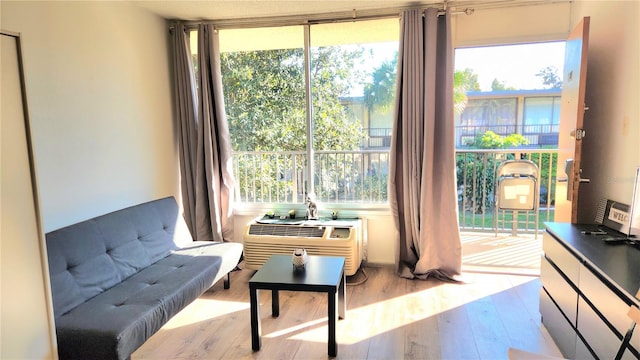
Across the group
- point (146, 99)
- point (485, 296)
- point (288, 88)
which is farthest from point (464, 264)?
point (146, 99)

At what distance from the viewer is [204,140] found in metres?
3.51

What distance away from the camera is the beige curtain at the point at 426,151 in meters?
3.12

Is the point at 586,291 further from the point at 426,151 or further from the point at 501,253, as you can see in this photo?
the point at 501,253

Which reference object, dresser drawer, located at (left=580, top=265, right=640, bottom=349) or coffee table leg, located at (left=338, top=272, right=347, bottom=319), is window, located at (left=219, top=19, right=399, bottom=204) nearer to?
coffee table leg, located at (left=338, top=272, right=347, bottom=319)

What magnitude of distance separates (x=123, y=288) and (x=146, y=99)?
1.67m

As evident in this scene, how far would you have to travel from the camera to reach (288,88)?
3.62 metres

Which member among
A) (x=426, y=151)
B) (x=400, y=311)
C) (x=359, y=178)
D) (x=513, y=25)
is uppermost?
(x=513, y=25)

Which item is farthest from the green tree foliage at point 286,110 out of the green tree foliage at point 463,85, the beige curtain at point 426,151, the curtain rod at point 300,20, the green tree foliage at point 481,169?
the green tree foliage at point 481,169

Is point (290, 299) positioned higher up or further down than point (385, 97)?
further down

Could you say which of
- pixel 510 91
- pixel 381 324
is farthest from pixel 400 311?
pixel 510 91

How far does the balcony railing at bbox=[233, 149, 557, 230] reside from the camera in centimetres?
370

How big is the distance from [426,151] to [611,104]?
4.12ft

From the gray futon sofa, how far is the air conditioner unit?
0.28 meters

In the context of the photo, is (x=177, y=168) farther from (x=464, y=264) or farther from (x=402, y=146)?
(x=464, y=264)
